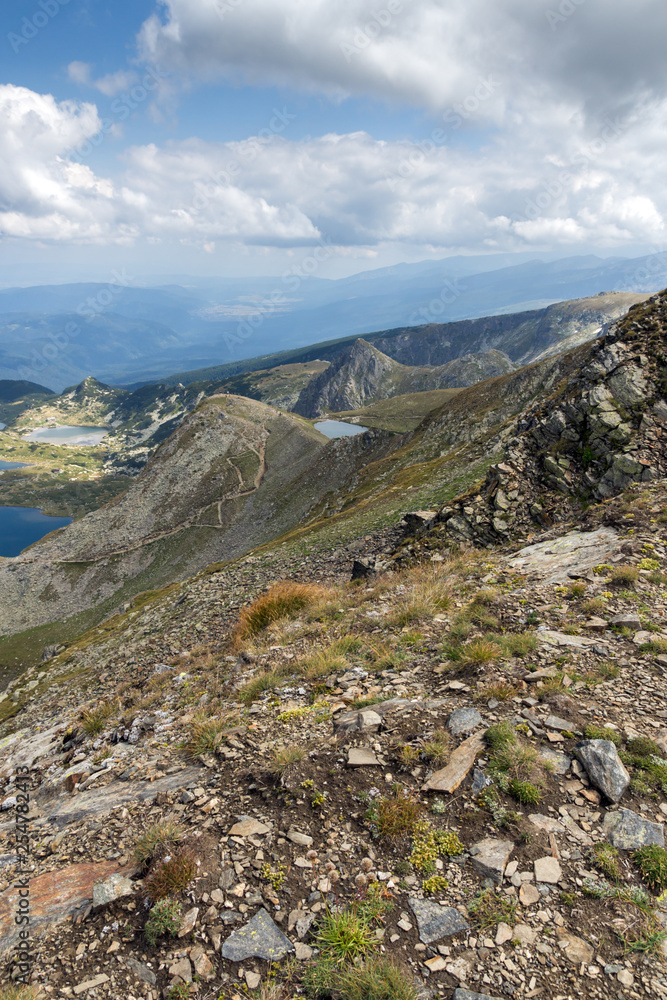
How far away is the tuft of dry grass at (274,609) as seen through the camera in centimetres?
1587

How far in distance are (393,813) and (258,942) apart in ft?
7.50

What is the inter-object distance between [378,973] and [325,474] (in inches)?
4389

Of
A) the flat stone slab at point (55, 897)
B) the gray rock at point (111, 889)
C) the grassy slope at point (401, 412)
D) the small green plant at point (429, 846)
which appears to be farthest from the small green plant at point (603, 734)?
the grassy slope at point (401, 412)

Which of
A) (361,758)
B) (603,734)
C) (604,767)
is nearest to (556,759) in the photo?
(604,767)

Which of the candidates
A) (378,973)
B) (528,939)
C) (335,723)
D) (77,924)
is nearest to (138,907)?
(77,924)

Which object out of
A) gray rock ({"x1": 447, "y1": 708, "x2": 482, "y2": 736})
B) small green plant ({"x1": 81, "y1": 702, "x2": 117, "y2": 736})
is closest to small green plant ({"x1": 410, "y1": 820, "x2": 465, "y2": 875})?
gray rock ({"x1": 447, "y1": 708, "x2": 482, "y2": 736})

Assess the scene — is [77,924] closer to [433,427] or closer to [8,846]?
[8,846]

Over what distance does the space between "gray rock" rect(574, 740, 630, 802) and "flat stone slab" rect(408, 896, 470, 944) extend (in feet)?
A: 9.23

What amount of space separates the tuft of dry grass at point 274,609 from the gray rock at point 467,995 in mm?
11594

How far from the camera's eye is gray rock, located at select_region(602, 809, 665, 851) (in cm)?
561

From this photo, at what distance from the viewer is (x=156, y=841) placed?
6535 millimetres

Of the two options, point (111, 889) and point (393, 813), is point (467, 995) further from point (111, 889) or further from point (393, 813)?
point (111, 889)

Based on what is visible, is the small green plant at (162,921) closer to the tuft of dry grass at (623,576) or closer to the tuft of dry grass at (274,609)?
the tuft of dry grass at (274,609)

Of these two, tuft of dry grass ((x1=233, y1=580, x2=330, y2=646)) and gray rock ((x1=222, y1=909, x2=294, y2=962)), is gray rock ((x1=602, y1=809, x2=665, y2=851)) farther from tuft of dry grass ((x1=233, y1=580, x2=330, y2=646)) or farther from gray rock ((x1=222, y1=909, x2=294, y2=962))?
tuft of dry grass ((x1=233, y1=580, x2=330, y2=646))
